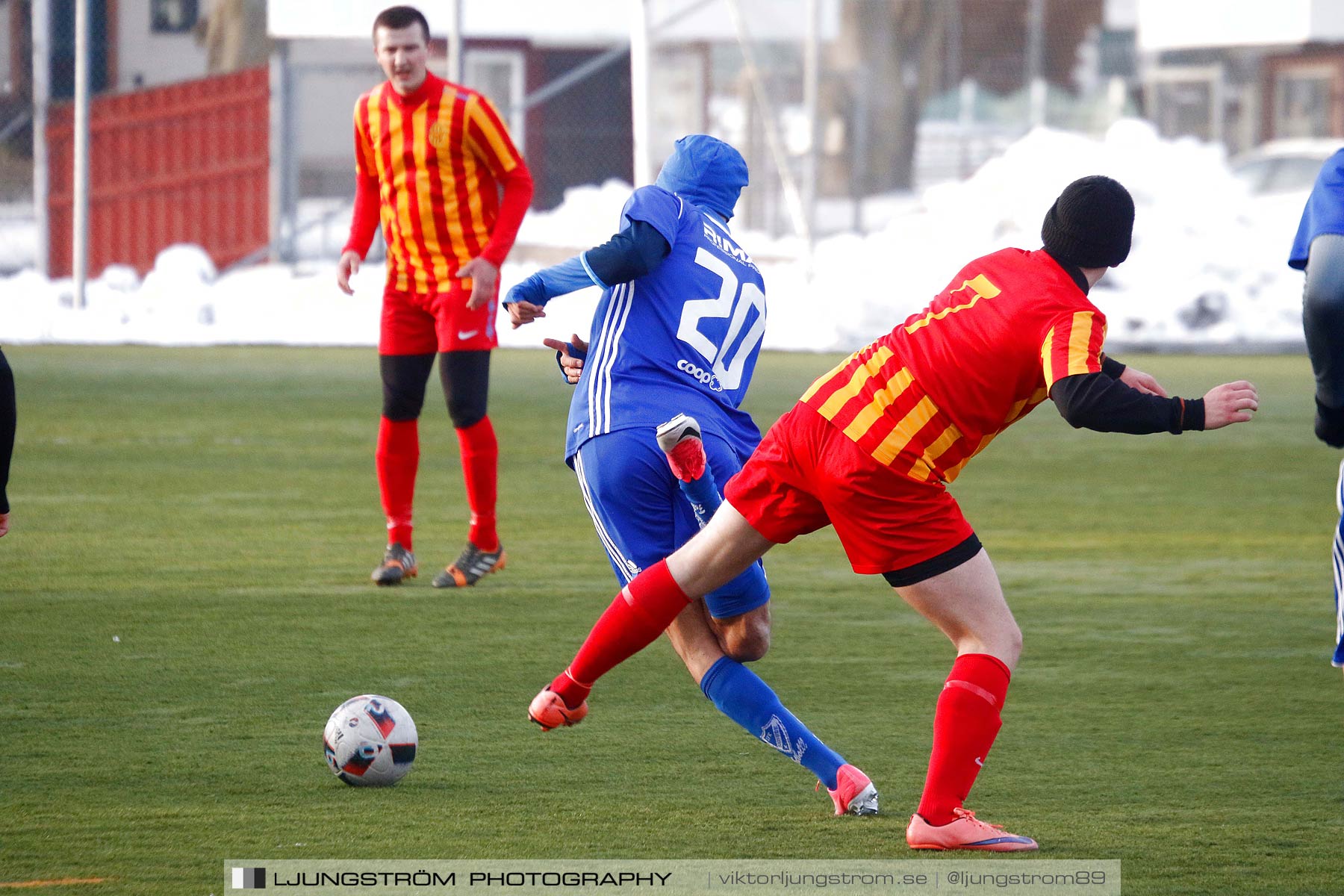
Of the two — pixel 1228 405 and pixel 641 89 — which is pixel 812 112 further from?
pixel 1228 405

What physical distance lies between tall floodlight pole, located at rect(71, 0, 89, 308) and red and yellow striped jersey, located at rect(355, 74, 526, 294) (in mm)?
12017

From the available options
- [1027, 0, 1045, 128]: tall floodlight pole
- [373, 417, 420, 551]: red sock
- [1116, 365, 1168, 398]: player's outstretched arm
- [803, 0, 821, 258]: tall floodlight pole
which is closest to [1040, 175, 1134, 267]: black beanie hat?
[1116, 365, 1168, 398]: player's outstretched arm

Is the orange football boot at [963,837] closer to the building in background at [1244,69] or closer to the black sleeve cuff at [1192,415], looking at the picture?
the black sleeve cuff at [1192,415]

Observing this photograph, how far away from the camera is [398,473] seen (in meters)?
7.17

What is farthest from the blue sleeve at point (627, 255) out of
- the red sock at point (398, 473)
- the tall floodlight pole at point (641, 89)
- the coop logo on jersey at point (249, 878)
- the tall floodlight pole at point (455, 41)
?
the tall floodlight pole at point (455, 41)

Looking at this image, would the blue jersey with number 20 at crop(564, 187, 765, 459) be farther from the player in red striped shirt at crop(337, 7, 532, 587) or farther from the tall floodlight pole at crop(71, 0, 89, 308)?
the tall floodlight pole at crop(71, 0, 89, 308)

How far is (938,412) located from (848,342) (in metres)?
14.6

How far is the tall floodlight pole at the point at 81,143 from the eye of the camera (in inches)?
712

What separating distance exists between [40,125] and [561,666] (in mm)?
15698

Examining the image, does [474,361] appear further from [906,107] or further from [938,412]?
[906,107]

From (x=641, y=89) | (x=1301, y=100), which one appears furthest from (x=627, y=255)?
(x=1301, y=100)

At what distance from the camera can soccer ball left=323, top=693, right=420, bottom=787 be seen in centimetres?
432

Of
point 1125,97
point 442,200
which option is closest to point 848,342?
point 1125,97

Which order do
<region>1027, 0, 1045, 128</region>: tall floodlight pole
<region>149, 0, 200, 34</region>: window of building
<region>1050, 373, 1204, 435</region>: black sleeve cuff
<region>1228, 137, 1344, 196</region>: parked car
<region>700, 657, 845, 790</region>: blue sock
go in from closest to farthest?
<region>1050, 373, 1204, 435</region>: black sleeve cuff
<region>700, 657, 845, 790</region>: blue sock
<region>1027, 0, 1045, 128</region>: tall floodlight pole
<region>1228, 137, 1344, 196</region>: parked car
<region>149, 0, 200, 34</region>: window of building
